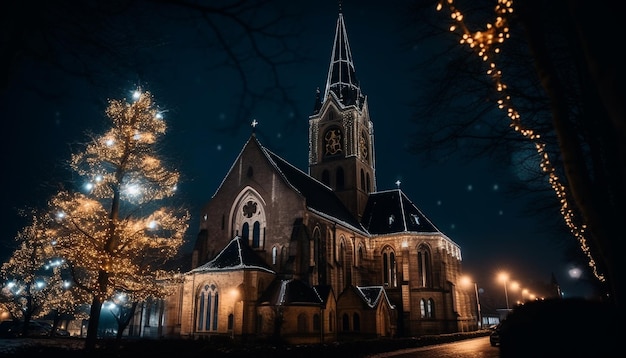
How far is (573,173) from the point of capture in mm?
7777

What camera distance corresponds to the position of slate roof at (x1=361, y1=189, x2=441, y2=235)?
47969 millimetres

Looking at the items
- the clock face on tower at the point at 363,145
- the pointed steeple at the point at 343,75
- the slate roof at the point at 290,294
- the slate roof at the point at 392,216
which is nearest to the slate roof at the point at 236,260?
the slate roof at the point at 290,294

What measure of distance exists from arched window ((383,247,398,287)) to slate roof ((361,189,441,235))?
218 cm

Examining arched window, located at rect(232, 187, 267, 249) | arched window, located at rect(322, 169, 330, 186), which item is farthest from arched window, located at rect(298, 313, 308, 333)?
arched window, located at rect(322, 169, 330, 186)

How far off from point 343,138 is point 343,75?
9162mm

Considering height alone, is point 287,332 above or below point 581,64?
below

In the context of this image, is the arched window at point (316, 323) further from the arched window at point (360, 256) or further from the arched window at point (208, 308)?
the arched window at point (360, 256)

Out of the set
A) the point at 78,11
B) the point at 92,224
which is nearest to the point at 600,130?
the point at 78,11

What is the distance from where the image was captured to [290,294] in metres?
31.7

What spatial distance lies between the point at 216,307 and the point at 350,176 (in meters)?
24.0

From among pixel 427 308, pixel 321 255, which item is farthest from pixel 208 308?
pixel 427 308

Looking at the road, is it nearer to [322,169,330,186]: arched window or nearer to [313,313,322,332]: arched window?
[313,313,322,332]: arched window

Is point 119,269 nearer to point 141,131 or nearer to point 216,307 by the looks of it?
point 141,131

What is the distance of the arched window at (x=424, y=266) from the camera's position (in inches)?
1789
